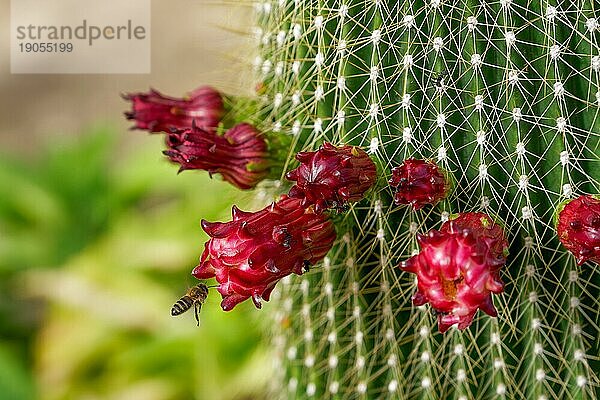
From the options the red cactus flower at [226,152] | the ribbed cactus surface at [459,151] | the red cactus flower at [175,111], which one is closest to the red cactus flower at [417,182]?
the ribbed cactus surface at [459,151]

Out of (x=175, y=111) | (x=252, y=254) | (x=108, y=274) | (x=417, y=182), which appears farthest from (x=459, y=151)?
(x=108, y=274)

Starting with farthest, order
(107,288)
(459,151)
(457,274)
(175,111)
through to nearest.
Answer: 1. (107,288)
2. (175,111)
3. (459,151)
4. (457,274)

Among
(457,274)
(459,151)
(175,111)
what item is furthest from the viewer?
(175,111)

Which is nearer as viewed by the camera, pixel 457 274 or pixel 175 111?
pixel 457 274

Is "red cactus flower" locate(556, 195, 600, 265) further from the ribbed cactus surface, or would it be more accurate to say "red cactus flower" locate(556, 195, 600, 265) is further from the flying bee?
the flying bee

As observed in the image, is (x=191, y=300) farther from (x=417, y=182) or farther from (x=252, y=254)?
(x=417, y=182)

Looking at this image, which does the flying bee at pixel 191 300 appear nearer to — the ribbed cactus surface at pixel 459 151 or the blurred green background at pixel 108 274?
the ribbed cactus surface at pixel 459 151

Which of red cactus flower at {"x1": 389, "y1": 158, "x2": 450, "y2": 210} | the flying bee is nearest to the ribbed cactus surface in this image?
red cactus flower at {"x1": 389, "y1": 158, "x2": 450, "y2": 210}

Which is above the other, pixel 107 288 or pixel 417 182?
pixel 417 182
